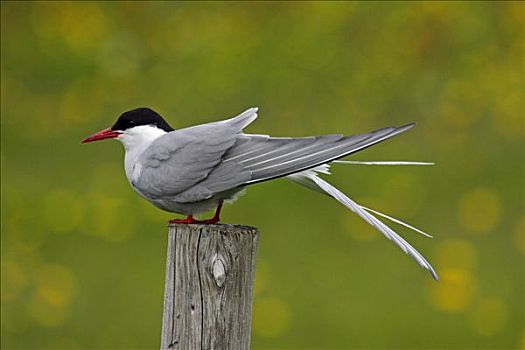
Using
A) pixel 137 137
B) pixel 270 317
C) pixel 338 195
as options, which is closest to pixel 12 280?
pixel 270 317

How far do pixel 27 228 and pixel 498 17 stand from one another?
5.68 metres

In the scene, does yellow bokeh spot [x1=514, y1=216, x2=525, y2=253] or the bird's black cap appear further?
yellow bokeh spot [x1=514, y1=216, x2=525, y2=253]

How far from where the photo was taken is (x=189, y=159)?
447cm

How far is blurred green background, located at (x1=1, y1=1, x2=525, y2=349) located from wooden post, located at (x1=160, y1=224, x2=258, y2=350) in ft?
14.1

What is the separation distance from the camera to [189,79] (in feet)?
39.8

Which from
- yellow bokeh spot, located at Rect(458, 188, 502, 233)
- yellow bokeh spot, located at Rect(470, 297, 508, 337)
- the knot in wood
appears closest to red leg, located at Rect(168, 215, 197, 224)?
the knot in wood

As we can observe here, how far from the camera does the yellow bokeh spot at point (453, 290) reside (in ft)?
28.9

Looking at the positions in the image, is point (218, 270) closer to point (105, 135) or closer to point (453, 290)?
point (105, 135)

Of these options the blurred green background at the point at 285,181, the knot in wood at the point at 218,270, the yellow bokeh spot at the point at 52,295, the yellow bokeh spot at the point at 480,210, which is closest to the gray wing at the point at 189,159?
the knot in wood at the point at 218,270

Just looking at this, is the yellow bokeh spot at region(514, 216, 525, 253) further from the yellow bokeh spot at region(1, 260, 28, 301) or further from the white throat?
the white throat

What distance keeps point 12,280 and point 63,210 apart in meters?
1.13

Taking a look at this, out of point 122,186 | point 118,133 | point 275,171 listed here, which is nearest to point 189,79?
point 122,186

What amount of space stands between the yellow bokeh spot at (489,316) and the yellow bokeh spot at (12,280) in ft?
11.3

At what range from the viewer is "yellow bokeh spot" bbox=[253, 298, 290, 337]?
8.57 metres
